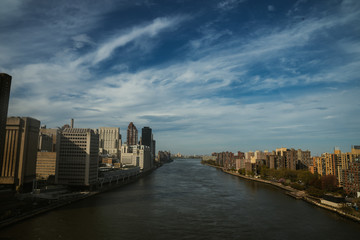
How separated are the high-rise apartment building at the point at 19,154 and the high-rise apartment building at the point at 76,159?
15.3 feet

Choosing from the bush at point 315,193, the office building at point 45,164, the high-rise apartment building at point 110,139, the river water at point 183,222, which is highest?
the high-rise apartment building at point 110,139

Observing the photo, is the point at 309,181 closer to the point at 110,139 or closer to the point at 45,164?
the point at 45,164

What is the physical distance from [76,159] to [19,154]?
942cm

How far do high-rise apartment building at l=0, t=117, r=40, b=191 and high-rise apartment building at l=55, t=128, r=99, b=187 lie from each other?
466 centimetres

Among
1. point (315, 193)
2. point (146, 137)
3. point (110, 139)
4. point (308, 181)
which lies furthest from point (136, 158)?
point (146, 137)

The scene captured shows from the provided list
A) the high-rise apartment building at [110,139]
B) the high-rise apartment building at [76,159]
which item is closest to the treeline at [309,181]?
the high-rise apartment building at [76,159]

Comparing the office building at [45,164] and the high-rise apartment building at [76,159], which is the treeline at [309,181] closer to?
the high-rise apartment building at [76,159]

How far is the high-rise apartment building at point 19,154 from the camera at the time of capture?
1577 inches

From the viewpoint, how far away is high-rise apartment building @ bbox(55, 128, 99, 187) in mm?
44188

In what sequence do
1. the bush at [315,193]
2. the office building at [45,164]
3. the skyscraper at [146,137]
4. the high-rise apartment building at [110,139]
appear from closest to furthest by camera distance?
the bush at [315,193] < the office building at [45,164] < the high-rise apartment building at [110,139] < the skyscraper at [146,137]

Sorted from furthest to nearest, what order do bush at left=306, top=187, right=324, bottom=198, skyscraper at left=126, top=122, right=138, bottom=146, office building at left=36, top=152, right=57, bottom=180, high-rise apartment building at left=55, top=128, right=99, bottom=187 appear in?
skyscraper at left=126, top=122, right=138, bottom=146 → office building at left=36, top=152, right=57, bottom=180 → high-rise apartment building at left=55, top=128, right=99, bottom=187 → bush at left=306, top=187, right=324, bottom=198

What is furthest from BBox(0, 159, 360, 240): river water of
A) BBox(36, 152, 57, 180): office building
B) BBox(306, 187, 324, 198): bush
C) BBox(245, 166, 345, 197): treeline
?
BBox(36, 152, 57, 180): office building

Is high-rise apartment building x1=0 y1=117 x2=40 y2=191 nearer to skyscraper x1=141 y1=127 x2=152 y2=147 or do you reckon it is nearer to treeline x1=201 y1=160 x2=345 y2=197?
treeline x1=201 y1=160 x2=345 y2=197

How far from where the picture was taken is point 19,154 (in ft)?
136
